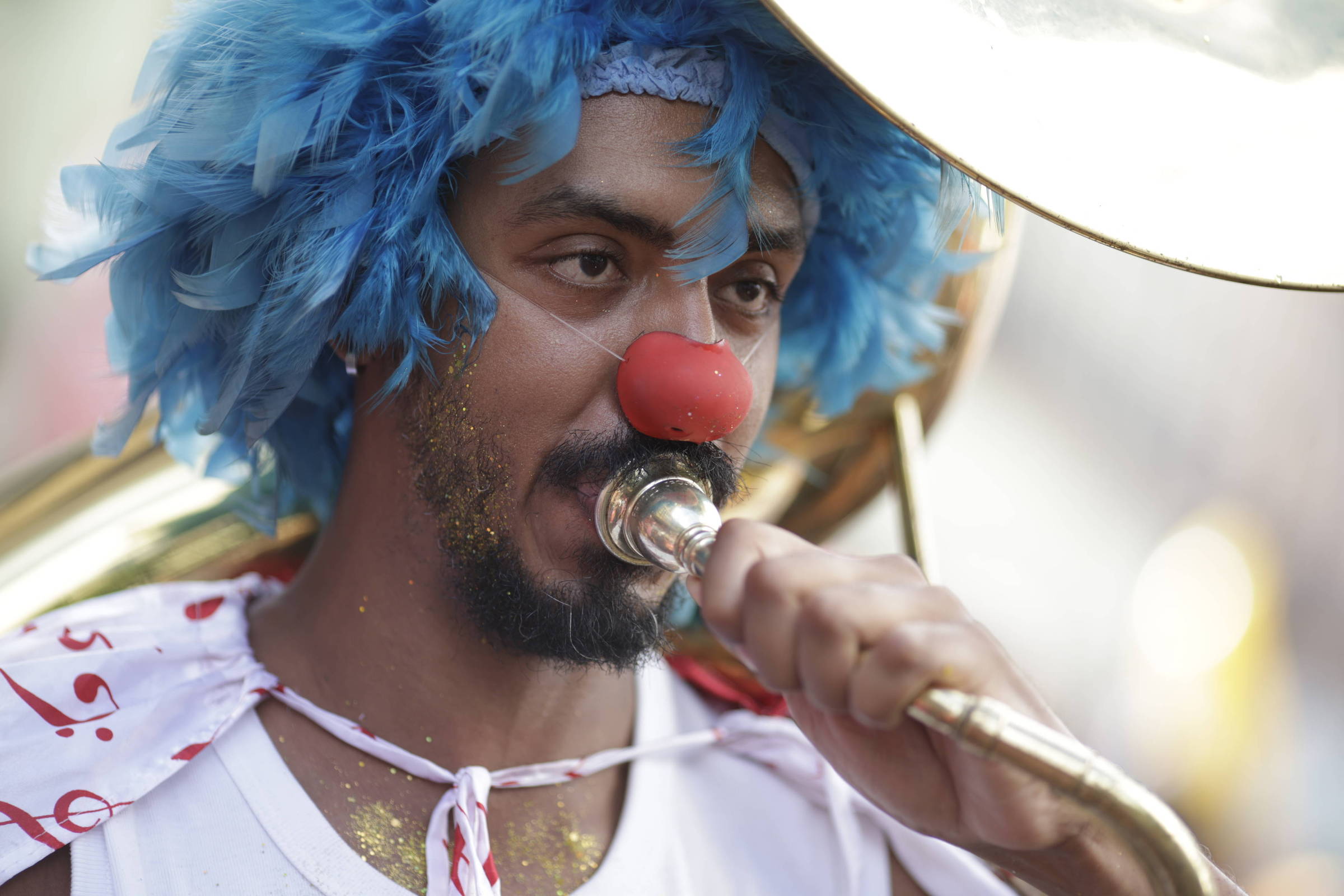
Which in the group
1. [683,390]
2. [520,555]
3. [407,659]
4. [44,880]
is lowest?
[44,880]

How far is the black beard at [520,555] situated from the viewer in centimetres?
144

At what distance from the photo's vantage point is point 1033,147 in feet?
3.68

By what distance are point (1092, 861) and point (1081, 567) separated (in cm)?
489

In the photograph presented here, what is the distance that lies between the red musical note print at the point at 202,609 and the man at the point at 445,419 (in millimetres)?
18

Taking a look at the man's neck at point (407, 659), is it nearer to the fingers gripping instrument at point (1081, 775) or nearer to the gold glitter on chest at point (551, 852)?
the gold glitter on chest at point (551, 852)

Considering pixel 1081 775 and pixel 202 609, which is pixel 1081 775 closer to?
pixel 1081 775

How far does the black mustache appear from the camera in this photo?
4.48 ft

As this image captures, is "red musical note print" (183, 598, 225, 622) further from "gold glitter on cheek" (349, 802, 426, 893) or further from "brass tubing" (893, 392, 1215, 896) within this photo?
"brass tubing" (893, 392, 1215, 896)

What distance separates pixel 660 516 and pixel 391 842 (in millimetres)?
593

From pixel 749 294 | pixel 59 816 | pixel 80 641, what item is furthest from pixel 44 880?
pixel 749 294

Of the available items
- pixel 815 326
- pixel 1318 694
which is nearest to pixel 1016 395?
pixel 1318 694

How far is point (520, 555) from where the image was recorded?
147 cm

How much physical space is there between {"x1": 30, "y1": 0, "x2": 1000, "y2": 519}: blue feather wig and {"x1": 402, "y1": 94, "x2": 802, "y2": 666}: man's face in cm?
4

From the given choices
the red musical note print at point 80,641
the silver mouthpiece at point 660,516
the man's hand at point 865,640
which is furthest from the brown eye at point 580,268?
the red musical note print at point 80,641
